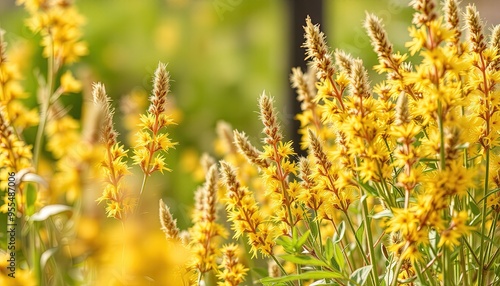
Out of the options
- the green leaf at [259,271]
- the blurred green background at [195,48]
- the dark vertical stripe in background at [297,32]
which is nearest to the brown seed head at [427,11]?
the green leaf at [259,271]

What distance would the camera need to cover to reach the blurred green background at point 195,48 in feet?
6.75

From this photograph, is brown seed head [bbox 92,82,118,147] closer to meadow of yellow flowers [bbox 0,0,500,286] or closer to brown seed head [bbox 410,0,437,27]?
meadow of yellow flowers [bbox 0,0,500,286]

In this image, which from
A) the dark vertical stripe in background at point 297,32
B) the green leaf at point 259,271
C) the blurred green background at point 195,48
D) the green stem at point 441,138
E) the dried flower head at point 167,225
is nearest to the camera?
the green stem at point 441,138

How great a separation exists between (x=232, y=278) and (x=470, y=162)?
0.22 m

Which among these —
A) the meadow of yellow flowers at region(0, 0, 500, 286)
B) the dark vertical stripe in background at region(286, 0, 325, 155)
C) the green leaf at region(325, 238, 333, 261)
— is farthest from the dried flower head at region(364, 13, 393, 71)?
the dark vertical stripe in background at region(286, 0, 325, 155)

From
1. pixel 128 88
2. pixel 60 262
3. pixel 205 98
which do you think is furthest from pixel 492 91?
pixel 205 98

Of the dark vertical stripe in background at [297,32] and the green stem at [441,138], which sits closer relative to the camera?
the green stem at [441,138]

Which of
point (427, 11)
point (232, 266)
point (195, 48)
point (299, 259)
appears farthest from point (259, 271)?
point (195, 48)

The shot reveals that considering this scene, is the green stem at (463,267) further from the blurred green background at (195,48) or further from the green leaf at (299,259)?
the blurred green background at (195,48)

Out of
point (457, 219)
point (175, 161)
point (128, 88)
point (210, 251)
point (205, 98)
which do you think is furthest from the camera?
point (205, 98)

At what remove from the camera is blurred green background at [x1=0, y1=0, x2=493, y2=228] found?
2.06 meters

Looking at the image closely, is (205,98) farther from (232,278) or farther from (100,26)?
(232,278)

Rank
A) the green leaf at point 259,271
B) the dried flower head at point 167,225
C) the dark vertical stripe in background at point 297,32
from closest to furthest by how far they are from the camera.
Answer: the dried flower head at point 167,225 → the green leaf at point 259,271 → the dark vertical stripe in background at point 297,32

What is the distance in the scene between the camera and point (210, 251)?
1.87ft
